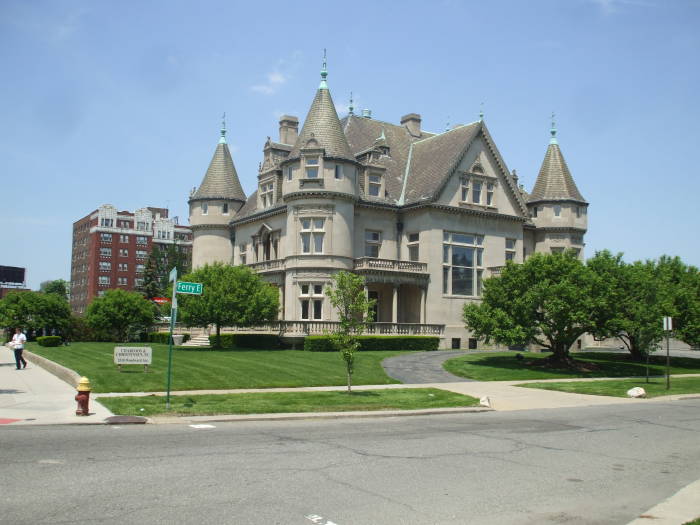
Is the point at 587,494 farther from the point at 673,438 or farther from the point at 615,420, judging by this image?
the point at 615,420

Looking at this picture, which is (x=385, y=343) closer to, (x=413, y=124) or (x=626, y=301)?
(x=626, y=301)

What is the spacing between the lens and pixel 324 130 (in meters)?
44.8

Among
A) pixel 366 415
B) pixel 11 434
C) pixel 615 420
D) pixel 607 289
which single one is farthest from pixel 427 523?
pixel 607 289

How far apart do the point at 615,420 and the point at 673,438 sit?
321cm

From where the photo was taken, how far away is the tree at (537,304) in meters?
32.5

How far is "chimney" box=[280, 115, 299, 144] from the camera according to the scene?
55500mm

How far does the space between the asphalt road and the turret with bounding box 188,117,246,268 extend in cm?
4252

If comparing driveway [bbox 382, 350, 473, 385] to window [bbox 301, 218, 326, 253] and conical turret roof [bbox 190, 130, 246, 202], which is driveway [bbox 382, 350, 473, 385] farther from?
conical turret roof [bbox 190, 130, 246, 202]

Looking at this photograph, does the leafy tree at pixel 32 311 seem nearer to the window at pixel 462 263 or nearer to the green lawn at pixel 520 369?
the window at pixel 462 263

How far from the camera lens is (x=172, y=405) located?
17.8 m

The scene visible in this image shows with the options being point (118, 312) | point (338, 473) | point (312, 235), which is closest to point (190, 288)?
point (338, 473)

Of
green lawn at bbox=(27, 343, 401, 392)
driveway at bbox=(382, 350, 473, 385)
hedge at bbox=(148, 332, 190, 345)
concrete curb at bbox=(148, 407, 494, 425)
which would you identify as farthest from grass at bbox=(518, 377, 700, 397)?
hedge at bbox=(148, 332, 190, 345)

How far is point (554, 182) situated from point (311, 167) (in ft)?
73.9

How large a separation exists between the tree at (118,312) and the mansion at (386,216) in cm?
762
